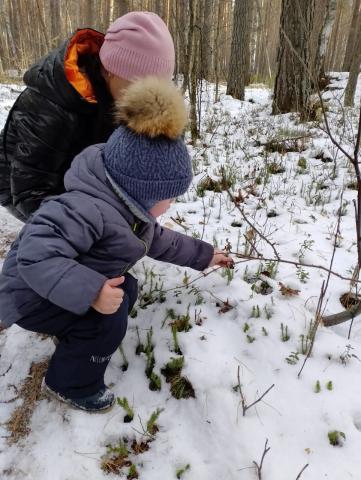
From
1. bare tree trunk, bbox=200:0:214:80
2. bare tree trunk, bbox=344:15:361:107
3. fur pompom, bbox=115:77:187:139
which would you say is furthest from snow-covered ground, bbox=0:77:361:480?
bare tree trunk, bbox=344:15:361:107

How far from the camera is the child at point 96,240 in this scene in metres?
1.47

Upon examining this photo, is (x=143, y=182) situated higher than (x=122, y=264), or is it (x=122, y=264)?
(x=143, y=182)

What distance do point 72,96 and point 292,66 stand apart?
17.8 feet

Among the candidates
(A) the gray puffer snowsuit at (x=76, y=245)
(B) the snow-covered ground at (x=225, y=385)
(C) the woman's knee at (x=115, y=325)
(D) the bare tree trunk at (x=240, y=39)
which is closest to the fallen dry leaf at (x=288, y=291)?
(B) the snow-covered ground at (x=225, y=385)

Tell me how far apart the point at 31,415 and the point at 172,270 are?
1196 millimetres

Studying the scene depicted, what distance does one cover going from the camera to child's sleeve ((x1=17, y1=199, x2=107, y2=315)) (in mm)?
1435

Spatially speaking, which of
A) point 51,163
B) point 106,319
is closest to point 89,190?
point 106,319

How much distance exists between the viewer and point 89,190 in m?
1.61

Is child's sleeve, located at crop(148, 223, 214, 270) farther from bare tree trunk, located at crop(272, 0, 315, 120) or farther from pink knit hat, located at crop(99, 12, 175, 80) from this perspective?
bare tree trunk, located at crop(272, 0, 315, 120)

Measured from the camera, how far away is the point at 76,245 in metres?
1.52

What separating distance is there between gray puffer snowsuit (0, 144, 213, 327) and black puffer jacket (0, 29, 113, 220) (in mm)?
555

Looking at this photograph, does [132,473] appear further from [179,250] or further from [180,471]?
[179,250]

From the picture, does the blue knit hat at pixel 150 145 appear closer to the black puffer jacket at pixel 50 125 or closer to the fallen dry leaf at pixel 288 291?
the black puffer jacket at pixel 50 125

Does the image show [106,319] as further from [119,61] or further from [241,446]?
[119,61]
